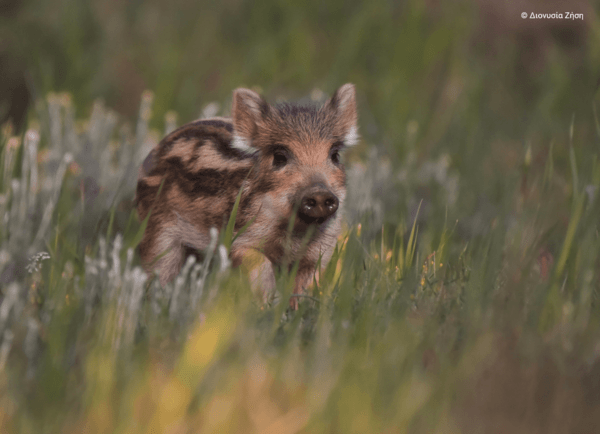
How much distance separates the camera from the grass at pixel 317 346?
1985mm

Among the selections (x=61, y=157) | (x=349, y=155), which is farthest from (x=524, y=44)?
(x=61, y=157)

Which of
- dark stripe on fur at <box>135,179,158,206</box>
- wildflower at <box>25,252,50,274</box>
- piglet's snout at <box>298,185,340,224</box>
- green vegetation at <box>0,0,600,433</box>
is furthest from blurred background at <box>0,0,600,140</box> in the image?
wildflower at <box>25,252,50,274</box>

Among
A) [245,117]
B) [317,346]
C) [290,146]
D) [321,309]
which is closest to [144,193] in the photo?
[245,117]

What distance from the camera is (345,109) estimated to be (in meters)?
4.03

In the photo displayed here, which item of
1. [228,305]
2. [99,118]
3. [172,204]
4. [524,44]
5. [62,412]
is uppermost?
[524,44]

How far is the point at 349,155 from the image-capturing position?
276 inches

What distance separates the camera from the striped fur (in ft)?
12.0

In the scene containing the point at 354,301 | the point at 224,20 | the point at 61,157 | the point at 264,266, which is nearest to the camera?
the point at 354,301

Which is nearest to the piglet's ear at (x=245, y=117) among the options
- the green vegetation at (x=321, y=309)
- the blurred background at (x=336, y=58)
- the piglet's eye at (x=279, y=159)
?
the piglet's eye at (x=279, y=159)

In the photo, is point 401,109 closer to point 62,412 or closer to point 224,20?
point 224,20

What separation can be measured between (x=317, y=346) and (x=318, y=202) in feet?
3.90

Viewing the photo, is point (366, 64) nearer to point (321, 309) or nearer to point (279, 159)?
point (279, 159)

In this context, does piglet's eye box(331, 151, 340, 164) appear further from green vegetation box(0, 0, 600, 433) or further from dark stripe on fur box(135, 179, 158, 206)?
dark stripe on fur box(135, 179, 158, 206)

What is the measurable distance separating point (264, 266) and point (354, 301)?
75cm
